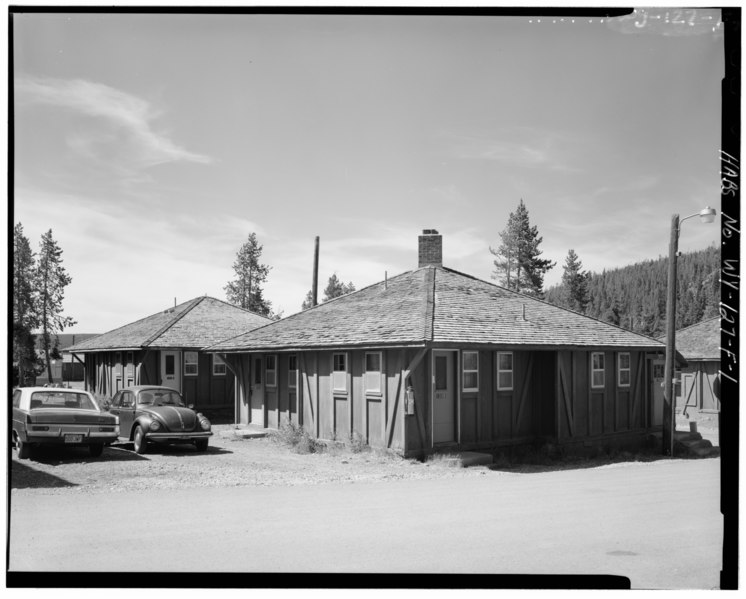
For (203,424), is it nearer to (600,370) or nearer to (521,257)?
(600,370)

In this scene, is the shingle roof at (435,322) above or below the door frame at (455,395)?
above

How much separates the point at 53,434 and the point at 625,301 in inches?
2700

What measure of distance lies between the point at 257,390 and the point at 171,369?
597 centimetres

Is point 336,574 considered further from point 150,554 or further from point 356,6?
point 356,6

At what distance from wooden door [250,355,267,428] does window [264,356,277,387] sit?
18cm

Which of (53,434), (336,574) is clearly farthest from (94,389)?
(336,574)

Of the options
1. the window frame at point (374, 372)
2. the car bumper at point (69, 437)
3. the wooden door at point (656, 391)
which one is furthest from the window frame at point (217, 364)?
the wooden door at point (656, 391)

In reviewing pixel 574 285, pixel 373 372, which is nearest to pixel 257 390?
pixel 373 372

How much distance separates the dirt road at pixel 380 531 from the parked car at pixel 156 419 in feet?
15.9

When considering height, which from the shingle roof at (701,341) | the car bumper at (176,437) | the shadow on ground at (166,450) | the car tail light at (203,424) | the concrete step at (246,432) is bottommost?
the concrete step at (246,432)

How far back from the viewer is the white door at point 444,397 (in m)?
17.7

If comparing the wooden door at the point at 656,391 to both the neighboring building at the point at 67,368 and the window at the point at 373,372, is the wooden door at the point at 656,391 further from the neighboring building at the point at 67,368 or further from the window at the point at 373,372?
the neighboring building at the point at 67,368

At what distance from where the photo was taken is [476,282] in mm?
23156

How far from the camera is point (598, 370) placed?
2141cm
